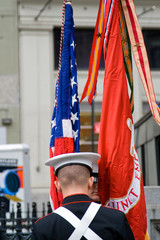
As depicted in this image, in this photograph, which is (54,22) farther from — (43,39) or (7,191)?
(7,191)

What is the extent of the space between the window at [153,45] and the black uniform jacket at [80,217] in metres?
18.9

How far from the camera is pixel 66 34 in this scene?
5.00m

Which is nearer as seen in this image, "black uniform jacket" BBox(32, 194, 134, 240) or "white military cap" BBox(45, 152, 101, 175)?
"black uniform jacket" BBox(32, 194, 134, 240)

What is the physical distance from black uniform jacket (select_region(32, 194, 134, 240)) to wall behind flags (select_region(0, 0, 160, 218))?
16.5 m

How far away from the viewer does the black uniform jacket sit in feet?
11.0

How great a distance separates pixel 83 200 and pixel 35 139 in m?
17.0

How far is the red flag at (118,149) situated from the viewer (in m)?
4.50

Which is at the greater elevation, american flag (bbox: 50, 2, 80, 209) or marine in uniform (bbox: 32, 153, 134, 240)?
american flag (bbox: 50, 2, 80, 209)

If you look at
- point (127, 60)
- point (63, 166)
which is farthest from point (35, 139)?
point (63, 166)

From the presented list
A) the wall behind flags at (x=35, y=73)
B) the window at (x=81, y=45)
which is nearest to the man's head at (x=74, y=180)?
the wall behind flags at (x=35, y=73)

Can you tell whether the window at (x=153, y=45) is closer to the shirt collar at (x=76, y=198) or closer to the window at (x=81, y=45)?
the window at (x=81, y=45)

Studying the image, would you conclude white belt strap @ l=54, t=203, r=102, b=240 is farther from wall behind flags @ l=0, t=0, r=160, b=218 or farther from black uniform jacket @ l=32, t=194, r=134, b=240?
wall behind flags @ l=0, t=0, r=160, b=218

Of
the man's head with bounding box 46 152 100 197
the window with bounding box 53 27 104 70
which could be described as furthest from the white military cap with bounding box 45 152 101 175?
the window with bounding box 53 27 104 70

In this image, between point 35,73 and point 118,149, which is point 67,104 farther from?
point 35,73
